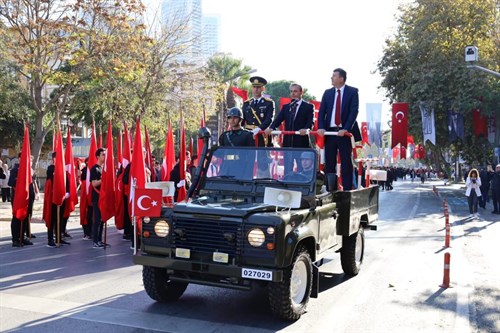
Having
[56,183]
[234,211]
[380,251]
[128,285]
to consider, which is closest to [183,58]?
[56,183]

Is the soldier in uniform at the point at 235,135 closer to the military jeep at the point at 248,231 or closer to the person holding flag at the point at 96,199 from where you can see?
the military jeep at the point at 248,231

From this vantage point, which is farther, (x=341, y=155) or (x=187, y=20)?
(x=187, y=20)

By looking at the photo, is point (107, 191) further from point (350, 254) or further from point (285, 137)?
point (350, 254)

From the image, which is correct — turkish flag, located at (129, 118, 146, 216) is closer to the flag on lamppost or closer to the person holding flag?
the person holding flag

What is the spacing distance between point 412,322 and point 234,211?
2511 mm

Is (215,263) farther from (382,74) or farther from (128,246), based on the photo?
(382,74)

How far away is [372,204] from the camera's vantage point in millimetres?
9703

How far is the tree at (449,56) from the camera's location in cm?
3145

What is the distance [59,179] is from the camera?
452 inches

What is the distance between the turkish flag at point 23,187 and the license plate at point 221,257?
6.94m

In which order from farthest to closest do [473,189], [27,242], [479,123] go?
[479,123], [473,189], [27,242]

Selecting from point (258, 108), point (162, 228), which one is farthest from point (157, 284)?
point (258, 108)

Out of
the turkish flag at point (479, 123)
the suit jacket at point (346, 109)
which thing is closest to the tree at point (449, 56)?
the turkish flag at point (479, 123)

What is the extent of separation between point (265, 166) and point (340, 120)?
2353 millimetres
